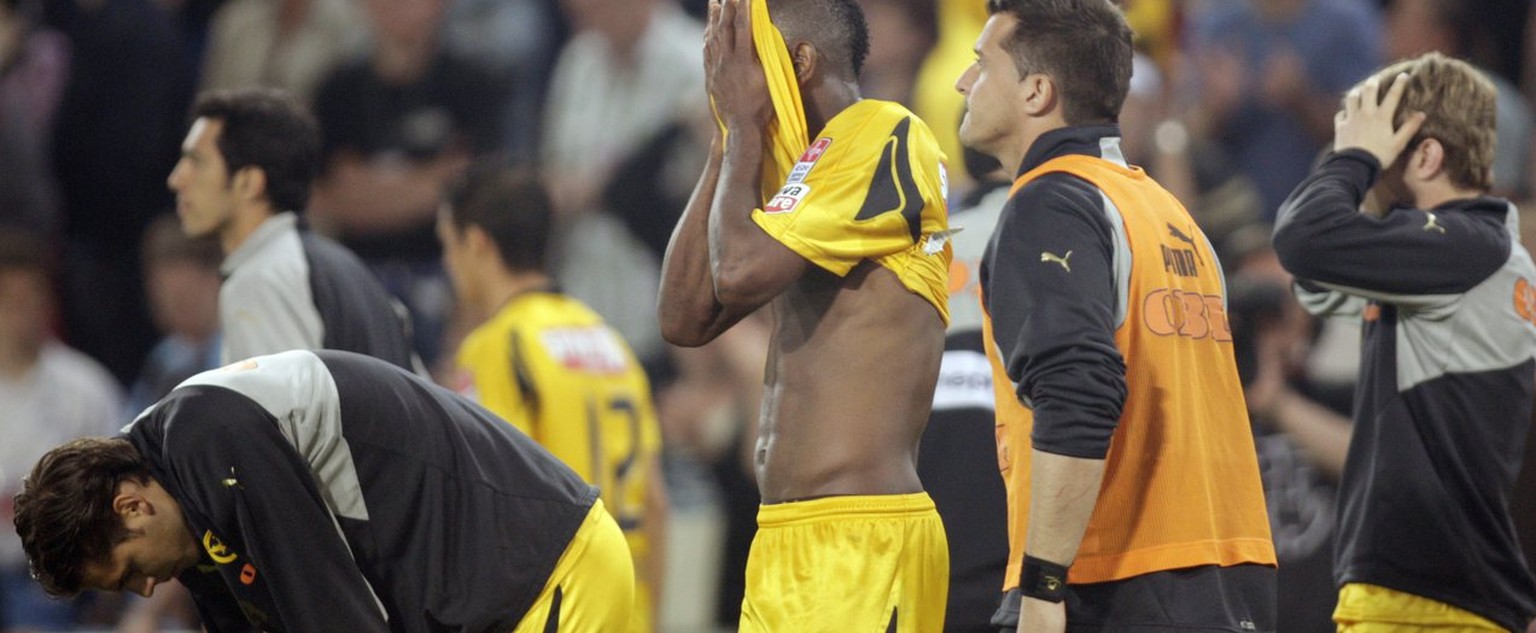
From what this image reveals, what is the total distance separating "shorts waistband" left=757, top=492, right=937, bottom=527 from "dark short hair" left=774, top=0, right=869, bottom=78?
901 millimetres

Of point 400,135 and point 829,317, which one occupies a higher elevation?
point 829,317

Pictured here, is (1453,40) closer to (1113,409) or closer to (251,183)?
(251,183)

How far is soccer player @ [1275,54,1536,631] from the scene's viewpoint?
4094mm

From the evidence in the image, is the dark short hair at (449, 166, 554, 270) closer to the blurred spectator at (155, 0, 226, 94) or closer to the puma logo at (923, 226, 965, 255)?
the puma logo at (923, 226, 965, 255)

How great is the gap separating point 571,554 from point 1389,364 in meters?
1.87

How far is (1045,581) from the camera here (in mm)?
3303

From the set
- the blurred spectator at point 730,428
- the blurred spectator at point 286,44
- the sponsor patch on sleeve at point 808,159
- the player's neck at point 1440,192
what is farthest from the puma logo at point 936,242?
the blurred spectator at point 286,44

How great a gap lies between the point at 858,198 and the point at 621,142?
5411 mm

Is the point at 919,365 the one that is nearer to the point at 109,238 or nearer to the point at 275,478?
the point at 275,478

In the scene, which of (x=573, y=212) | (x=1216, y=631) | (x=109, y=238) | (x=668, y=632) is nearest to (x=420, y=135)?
(x=573, y=212)

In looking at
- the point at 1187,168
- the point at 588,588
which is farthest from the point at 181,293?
the point at 588,588

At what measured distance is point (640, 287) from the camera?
884cm

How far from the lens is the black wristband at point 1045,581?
3.30 metres

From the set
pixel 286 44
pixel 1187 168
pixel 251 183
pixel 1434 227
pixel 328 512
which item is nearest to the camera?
pixel 328 512
